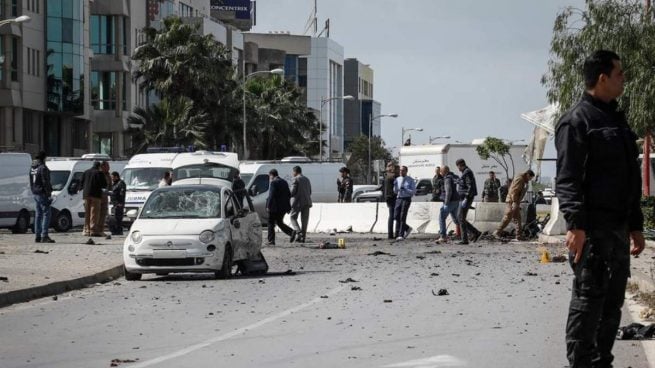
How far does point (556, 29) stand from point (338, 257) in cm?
1801

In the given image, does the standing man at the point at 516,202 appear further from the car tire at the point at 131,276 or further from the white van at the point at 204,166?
the car tire at the point at 131,276

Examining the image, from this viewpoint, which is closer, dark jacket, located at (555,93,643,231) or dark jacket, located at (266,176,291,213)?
dark jacket, located at (555,93,643,231)

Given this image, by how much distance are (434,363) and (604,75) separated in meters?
3.16

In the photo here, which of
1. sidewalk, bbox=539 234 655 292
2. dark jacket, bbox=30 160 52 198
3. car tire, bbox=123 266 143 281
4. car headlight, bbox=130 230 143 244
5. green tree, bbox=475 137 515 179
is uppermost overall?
green tree, bbox=475 137 515 179

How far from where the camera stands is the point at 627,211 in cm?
820

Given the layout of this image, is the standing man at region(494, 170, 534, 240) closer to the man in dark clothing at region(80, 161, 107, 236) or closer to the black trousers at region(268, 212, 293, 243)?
the black trousers at region(268, 212, 293, 243)

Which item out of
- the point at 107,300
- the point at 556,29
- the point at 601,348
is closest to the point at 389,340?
the point at 601,348

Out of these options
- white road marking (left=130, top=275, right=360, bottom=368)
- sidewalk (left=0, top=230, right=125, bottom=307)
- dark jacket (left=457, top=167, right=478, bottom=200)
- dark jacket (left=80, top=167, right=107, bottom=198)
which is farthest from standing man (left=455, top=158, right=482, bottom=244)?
white road marking (left=130, top=275, right=360, bottom=368)

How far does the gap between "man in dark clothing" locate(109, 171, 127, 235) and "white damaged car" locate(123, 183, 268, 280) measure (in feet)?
56.8

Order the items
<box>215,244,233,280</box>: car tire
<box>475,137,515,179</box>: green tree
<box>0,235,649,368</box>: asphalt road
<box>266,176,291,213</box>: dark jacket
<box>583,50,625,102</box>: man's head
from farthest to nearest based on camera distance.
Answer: <box>475,137,515,179</box>: green tree, <box>266,176,291,213</box>: dark jacket, <box>215,244,233,280</box>: car tire, <box>0,235,649,368</box>: asphalt road, <box>583,50,625,102</box>: man's head

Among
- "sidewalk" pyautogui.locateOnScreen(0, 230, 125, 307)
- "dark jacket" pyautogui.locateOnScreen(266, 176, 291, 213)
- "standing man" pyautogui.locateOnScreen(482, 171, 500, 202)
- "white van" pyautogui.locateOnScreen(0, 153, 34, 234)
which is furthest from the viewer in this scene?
"standing man" pyautogui.locateOnScreen(482, 171, 500, 202)

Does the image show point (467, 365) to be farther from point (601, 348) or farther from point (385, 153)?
point (385, 153)

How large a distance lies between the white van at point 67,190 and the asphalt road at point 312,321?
76.8 ft

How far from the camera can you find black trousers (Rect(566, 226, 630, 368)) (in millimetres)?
7969
